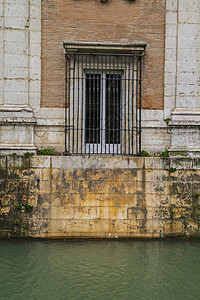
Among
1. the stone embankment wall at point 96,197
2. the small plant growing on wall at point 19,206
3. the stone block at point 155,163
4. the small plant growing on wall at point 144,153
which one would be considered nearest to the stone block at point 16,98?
the stone embankment wall at point 96,197

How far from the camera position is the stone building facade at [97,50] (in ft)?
29.1

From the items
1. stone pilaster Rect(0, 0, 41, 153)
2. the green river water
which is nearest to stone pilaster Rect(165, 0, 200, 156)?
stone pilaster Rect(0, 0, 41, 153)

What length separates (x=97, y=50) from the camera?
8992 mm

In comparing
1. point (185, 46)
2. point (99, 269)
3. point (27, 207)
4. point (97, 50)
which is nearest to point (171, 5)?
point (185, 46)

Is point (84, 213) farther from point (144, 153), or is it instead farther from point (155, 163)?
point (144, 153)

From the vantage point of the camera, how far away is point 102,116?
927 cm

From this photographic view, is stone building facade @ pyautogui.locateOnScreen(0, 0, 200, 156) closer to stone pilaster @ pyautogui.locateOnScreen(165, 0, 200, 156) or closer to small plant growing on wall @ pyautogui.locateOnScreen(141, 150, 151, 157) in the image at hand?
stone pilaster @ pyautogui.locateOnScreen(165, 0, 200, 156)

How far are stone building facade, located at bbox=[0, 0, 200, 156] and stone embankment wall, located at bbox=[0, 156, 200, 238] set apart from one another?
0.76 meters

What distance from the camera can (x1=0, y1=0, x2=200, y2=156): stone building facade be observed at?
8883 millimetres

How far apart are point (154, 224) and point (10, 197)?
3432 millimetres

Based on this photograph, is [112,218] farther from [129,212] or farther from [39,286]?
[39,286]

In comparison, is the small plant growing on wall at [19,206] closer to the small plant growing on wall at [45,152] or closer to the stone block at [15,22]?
the small plant growing on wall at [45,152]

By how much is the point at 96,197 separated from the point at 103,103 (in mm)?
2524

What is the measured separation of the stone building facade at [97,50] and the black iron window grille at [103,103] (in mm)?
186
